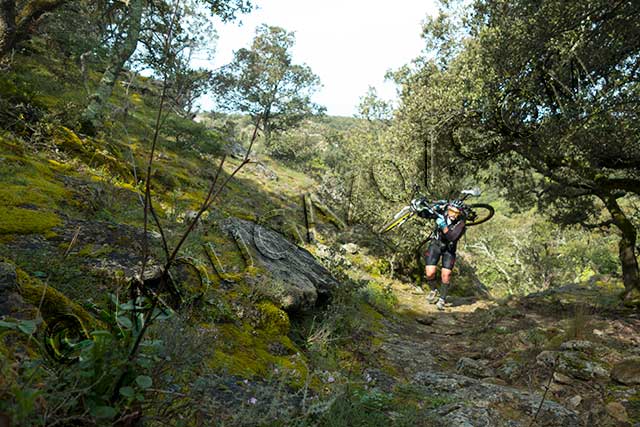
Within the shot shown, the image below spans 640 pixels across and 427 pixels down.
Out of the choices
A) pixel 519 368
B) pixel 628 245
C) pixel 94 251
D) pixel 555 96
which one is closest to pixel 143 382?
pixel 94 251

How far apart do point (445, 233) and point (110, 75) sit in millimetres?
9787

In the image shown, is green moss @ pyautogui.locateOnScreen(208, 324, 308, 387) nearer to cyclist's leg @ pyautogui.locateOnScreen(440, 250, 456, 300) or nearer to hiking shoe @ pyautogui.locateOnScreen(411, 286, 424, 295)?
cyclist's leg @ pyautogui.locateOnScreen(440, 250, 456, 300)

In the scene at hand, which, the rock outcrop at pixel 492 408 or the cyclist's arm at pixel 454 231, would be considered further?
the cyclist's arm at pixel 454 231

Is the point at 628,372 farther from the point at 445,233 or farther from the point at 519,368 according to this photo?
the point at 445,233

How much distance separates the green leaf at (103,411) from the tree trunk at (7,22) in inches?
366

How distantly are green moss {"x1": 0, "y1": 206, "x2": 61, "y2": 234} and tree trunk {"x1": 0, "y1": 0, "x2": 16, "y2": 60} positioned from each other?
5.66 metres

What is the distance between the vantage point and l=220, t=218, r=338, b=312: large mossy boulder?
4.98 meters

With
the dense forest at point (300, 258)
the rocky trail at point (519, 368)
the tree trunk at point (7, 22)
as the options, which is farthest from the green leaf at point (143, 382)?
the tree trunk at point (7, 22)

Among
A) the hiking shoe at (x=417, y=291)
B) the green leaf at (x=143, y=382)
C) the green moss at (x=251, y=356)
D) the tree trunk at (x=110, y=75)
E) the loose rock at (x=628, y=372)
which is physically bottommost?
the hiking shoe at (x=417, y=291)

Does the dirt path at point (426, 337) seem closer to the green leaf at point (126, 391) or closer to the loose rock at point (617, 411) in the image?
the loose rock at point (617, 411)

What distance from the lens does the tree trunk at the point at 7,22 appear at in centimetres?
749

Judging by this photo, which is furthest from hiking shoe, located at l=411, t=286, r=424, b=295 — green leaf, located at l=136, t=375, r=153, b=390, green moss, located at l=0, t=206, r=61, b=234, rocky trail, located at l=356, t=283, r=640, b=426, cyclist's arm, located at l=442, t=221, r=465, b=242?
green leaf, located at l=136, t=375, r=153, b=390

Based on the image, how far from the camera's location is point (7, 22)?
24.7 feet

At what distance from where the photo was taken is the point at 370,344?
18.2 feet
